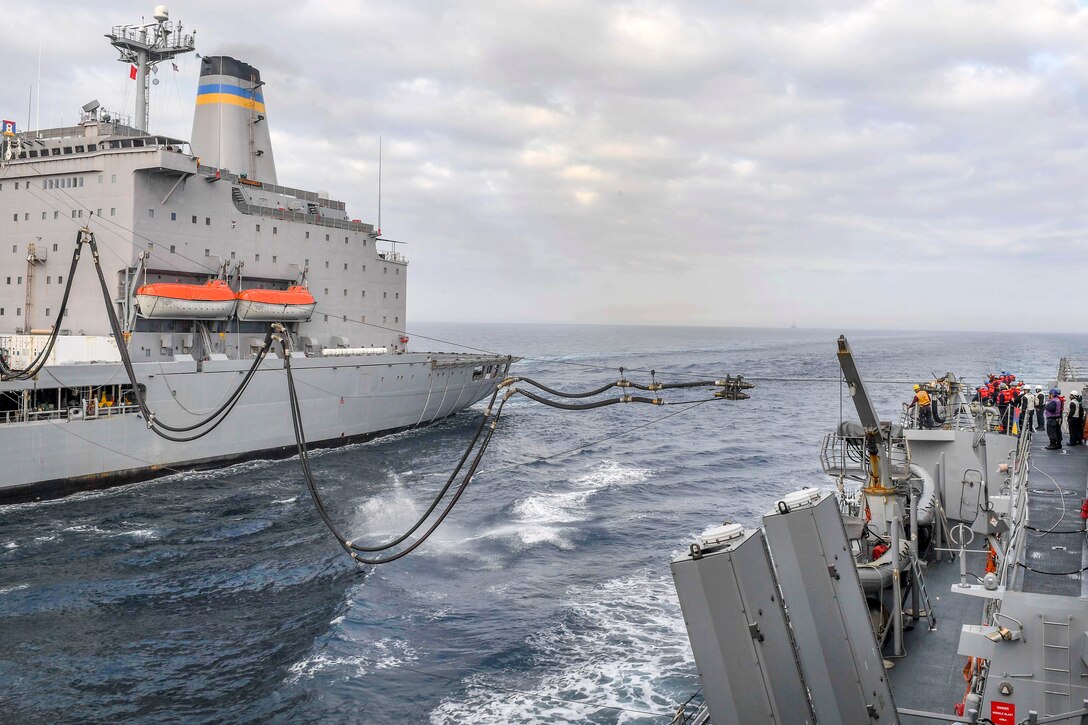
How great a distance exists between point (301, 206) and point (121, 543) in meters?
20.1

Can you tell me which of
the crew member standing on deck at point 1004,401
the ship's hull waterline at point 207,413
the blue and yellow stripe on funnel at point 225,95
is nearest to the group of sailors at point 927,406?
the crew member standing on deck at point 1004,401

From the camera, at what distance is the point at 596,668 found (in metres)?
12.9

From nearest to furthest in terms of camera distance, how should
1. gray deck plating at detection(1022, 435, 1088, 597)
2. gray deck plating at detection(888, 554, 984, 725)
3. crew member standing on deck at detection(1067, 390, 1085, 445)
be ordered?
1. gray deck plating at detection(1022, 435, 1088, 597)
2. gray deck plating at detection(888, 554, 984, 725)
3. crew member standing on deck at detection(1067, 390, 1085, 445)

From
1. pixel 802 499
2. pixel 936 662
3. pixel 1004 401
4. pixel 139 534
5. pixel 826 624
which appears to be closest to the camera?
pixel 826 624

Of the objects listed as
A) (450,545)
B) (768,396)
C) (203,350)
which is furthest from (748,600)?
(768,396)

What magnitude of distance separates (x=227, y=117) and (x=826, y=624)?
36235mm

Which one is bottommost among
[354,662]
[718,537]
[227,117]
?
[354,662]

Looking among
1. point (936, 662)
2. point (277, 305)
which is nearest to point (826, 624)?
point (936, 662)

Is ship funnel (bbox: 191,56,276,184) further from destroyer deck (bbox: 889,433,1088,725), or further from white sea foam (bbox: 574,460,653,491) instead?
destroyer deck (bbox: 889,433,1088,725)

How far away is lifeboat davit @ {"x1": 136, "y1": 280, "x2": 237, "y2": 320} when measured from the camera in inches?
1070

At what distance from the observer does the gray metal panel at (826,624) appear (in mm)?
6750

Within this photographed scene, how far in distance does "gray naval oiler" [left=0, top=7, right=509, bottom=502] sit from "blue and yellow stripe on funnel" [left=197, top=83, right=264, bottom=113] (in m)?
0.07

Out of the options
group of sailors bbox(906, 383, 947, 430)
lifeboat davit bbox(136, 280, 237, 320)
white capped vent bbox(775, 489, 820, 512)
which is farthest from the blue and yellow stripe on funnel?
white capped vent bbox(775, 489, 820, 512)

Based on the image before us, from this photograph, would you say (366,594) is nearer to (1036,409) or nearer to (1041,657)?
(1041,657)
